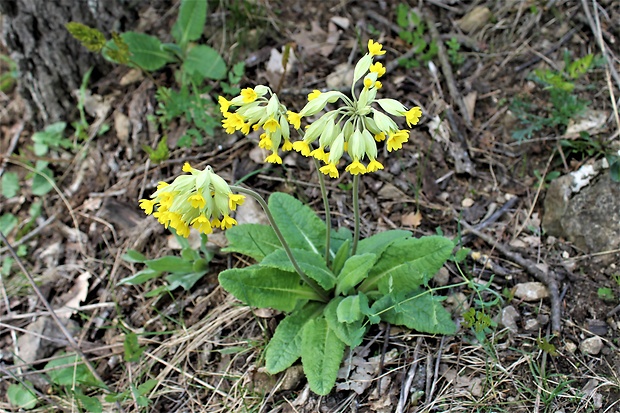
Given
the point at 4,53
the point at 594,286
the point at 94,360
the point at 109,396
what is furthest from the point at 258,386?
the point at 4,53

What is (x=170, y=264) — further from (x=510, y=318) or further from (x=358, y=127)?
(x=510, y=318)

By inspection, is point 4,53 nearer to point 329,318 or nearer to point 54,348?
point 54,348

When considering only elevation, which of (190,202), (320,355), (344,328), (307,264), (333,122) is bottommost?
(320,355)

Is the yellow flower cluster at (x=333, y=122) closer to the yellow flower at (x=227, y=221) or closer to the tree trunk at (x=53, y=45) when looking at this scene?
the yellow flower at (x=227, y=221)

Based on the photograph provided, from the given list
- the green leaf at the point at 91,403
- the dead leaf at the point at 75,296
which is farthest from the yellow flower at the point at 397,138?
the dead leaf at the point at 75,296

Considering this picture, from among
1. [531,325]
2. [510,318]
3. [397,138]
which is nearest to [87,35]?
[397,138]

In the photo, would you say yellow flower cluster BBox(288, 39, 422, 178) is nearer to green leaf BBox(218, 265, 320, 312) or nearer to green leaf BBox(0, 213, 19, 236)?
green leaf BBox(218, 265, 320, 312)
